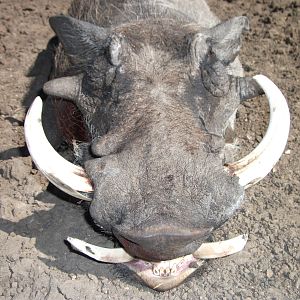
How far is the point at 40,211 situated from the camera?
3900 millimetres

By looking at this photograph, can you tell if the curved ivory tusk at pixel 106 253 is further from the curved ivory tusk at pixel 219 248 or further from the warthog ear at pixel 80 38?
the warthog ear at pixel 80 38

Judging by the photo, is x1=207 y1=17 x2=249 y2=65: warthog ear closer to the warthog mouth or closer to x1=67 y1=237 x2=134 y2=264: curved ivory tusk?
the warthog mouth

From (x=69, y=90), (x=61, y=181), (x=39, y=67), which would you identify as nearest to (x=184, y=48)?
(x=69, y=90)

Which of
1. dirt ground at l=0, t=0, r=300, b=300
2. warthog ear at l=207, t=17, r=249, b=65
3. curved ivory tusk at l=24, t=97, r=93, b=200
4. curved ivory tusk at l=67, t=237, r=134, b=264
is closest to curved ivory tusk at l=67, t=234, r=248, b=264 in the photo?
curved ivory tusk at l=67, t=237, r=134, b=264

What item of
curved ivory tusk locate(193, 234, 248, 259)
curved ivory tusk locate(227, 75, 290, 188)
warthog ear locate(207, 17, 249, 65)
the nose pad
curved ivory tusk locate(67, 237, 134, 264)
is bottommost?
curved ivory tusk locate(67, 237, 134, 264)

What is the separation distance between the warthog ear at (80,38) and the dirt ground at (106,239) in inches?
34.7

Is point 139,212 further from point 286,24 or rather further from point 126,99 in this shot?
point 286,24

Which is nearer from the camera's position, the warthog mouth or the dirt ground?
the warthog mouth

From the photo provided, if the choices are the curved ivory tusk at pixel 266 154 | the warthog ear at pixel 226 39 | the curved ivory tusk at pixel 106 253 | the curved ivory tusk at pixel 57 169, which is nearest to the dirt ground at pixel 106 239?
the curved ivory tusk at pixel 106 253

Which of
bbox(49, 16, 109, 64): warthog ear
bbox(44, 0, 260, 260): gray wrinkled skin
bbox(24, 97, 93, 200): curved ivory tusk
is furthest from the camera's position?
bbox(49, 16, 109, 64): warthog ear

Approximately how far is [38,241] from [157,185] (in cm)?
141

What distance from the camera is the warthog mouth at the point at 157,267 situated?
3057 mm

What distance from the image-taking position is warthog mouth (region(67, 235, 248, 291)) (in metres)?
3.06

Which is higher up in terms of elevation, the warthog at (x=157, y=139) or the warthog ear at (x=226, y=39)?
the warthog ear at (x=226, y=39)
